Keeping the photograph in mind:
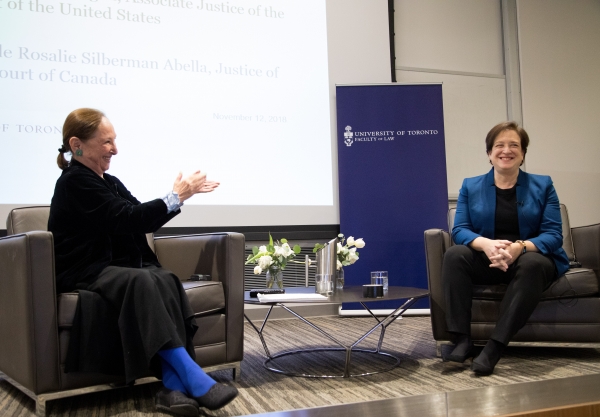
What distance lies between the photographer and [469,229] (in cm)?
269

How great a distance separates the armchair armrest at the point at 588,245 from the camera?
2.65 metres

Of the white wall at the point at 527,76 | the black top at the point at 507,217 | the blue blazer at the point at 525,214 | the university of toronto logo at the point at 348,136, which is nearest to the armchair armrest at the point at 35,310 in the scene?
the blue blazer at the point at 525,214

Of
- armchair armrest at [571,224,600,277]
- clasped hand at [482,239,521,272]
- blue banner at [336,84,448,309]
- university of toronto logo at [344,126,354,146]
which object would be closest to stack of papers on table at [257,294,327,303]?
clasped hand at [482,239,521,272]

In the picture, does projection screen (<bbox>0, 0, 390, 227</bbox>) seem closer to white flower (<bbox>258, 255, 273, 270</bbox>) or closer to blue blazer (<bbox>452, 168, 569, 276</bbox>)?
white flower (<bbox>258, 255, 273, 270</bbox>)

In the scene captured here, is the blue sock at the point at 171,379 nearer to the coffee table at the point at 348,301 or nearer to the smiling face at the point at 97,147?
the coffee table at the point at 348,301

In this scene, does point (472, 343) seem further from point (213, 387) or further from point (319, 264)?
point (213, 387)

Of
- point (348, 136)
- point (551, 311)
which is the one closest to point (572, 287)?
point (551, 311)

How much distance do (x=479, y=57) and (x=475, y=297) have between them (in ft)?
10.9

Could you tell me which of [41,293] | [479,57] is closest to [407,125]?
[479,57]

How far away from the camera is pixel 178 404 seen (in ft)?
5.68

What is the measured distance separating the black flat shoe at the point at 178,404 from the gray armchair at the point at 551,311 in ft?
4.20

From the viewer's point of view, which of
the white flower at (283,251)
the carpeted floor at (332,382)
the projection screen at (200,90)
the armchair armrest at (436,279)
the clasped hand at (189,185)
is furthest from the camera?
the projection screen at (200,90)

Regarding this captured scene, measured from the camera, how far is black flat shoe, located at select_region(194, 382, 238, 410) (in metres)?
1.71

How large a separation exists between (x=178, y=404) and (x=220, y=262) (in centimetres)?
77
